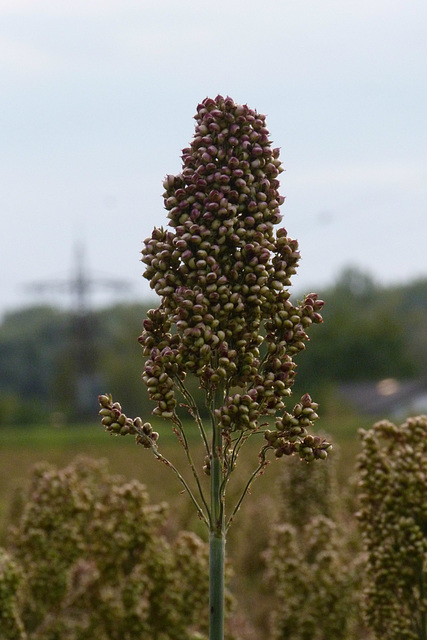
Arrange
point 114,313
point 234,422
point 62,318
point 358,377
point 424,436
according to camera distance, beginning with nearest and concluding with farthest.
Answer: point 234,422, point 424,436, point 358,377, point 62,318, point 114,313

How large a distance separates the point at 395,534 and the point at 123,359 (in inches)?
3847

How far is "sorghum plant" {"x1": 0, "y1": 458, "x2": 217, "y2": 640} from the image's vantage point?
7.05 metres

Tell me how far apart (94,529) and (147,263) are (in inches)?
147

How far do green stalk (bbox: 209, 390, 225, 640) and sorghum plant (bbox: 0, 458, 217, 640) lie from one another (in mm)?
2967

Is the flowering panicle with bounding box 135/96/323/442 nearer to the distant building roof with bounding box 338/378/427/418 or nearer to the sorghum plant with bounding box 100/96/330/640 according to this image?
the sorghum plant with bounding box 100/96/330/640

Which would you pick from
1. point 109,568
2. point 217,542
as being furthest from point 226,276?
point 109,568

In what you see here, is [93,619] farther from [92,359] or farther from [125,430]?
[92,359]

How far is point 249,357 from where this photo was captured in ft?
13.6

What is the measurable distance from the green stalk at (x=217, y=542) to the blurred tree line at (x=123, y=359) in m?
74.6

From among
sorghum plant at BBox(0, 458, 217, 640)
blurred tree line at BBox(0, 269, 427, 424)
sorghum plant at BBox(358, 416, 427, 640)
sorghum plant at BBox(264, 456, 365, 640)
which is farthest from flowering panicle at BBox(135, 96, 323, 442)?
blurred tree line at BBox(0, 269, 427, 424)

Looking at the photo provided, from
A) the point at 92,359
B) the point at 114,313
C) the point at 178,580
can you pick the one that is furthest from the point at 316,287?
the point at 178,580

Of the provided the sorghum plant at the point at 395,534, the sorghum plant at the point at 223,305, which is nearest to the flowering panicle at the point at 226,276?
the sorghum plant at the point at 223,305

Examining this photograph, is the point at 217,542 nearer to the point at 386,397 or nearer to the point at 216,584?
the point at 216,584

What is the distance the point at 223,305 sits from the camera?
161 inches
